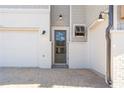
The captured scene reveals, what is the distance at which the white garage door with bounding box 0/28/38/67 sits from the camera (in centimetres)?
1812

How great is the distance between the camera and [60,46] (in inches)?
756

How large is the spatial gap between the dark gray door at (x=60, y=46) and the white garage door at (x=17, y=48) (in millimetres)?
1591

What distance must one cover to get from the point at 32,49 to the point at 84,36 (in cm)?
352

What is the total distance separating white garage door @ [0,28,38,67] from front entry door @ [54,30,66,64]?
62.6 inches

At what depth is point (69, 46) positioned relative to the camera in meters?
18.4

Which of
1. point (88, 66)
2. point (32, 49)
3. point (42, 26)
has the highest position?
point (42, 26)

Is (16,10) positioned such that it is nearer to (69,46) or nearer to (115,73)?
(69,46)

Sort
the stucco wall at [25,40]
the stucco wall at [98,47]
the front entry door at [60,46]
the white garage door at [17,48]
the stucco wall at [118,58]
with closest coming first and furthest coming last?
the stucco wall at [118,58] < the stucco wall at [98,47] < the stucco wall at [25,40] < the white garage door at [17,48] < the front entry door at [60,46]

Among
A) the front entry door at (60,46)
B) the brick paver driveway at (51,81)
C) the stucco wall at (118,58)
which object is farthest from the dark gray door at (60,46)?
the stucco wall at (118,58)

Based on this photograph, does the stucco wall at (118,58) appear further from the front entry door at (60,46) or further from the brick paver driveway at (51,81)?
the front entry door at (60,46)

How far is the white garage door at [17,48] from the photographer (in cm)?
1812

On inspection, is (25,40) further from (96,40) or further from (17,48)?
(96,40)
